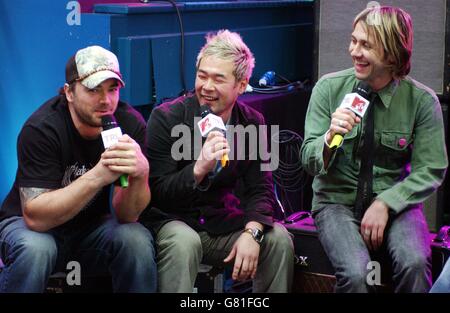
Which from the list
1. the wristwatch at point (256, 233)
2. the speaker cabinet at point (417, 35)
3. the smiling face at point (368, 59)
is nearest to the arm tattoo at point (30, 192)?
the wristwatch at point (256, 233)

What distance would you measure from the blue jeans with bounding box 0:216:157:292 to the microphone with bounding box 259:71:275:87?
1888mm

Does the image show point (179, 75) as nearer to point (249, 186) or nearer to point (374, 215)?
point (249, 186)

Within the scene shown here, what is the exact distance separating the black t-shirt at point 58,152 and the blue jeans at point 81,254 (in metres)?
0.09

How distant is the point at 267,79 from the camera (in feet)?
17.7

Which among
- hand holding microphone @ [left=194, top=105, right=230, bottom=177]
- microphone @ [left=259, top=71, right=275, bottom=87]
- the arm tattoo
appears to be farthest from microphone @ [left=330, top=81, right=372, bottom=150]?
microphone @ [left=259, top=71, right=275, bottom=87]

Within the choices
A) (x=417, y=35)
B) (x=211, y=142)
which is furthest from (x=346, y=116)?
(x=417, y=35)

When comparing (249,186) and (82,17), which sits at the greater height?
(82,17)

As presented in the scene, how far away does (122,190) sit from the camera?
143 inches

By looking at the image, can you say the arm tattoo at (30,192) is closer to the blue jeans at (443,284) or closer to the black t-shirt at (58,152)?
the black t-shirt at (58,152)

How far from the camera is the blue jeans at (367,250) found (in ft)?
11.9

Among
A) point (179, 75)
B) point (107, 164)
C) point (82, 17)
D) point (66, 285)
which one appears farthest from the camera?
point (179, 75)

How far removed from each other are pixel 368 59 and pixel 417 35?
89cm
